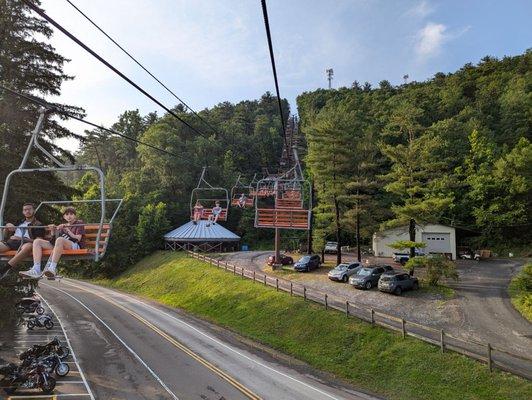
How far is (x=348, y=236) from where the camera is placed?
61.2 m

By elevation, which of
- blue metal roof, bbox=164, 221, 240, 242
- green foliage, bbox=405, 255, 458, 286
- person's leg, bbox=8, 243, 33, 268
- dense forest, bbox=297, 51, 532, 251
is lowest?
green foliage, bbox=405, 255, 458, 286

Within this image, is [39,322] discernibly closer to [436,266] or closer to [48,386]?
[48,386]

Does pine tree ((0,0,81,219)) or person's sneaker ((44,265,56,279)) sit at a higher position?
pine tree ((0,0,81,219))

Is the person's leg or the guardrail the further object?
the guardrail

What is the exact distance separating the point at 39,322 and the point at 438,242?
42162 millimetres

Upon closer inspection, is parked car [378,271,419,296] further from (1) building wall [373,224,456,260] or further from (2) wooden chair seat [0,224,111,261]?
(2) wooden chair seat [0,224,111,261]

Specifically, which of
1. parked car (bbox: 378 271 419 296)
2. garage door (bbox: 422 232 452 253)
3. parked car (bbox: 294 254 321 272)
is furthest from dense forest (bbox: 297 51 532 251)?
parked car (bbox: 378 271 419 296)

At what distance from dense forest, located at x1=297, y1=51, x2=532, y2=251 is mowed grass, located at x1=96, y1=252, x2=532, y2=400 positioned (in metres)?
11.8

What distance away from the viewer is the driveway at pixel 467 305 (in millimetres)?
21328

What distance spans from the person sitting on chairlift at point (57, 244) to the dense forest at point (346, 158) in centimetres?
383

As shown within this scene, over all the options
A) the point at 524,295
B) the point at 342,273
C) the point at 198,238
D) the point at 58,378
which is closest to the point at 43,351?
the point at 58,378

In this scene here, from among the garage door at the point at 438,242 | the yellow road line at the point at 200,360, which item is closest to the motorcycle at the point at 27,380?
the yellow road line at the point at 200,360

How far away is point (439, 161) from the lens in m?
47.9

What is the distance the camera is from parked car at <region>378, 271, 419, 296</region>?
94.9ft
